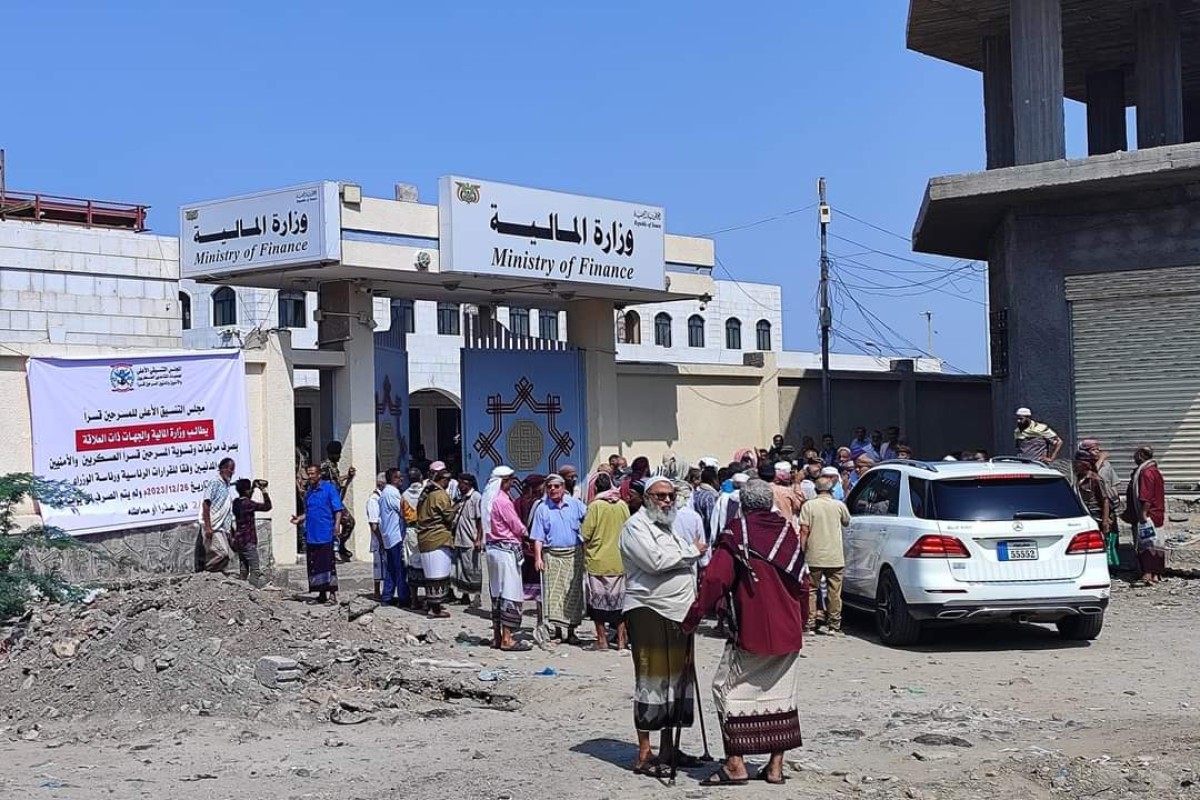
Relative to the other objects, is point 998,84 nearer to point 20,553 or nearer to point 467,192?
point 467,192

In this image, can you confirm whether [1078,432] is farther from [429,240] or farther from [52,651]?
[52,651]

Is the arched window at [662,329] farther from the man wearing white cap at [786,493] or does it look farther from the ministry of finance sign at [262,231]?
the man wearing white cap at [786,493]

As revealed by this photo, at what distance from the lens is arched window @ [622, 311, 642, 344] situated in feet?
166

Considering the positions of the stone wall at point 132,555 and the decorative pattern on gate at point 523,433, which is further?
the decorative pattern on gate at point 523,433

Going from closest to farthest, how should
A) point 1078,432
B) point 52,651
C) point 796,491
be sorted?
A: point 52,651 → point 796,491 → point 1078,432

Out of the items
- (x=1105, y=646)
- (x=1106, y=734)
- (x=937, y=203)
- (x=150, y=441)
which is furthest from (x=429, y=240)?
(x=1106, y=734)

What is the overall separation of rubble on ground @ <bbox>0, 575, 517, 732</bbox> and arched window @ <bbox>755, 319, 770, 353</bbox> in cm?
4649

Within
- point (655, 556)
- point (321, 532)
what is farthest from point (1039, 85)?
point (655, 556)

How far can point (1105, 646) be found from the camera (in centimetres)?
1173

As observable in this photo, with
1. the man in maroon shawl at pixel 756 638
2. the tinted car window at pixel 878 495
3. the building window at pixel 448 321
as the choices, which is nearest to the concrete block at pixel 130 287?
the tinted car window at pixel 878 495

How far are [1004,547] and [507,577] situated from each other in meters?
4.23

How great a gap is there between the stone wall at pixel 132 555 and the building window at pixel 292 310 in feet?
94.0

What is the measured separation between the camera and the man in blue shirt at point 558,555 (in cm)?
1230

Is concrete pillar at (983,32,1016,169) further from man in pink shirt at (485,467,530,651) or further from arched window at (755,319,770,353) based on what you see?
arched window at (755,319,770,353)
